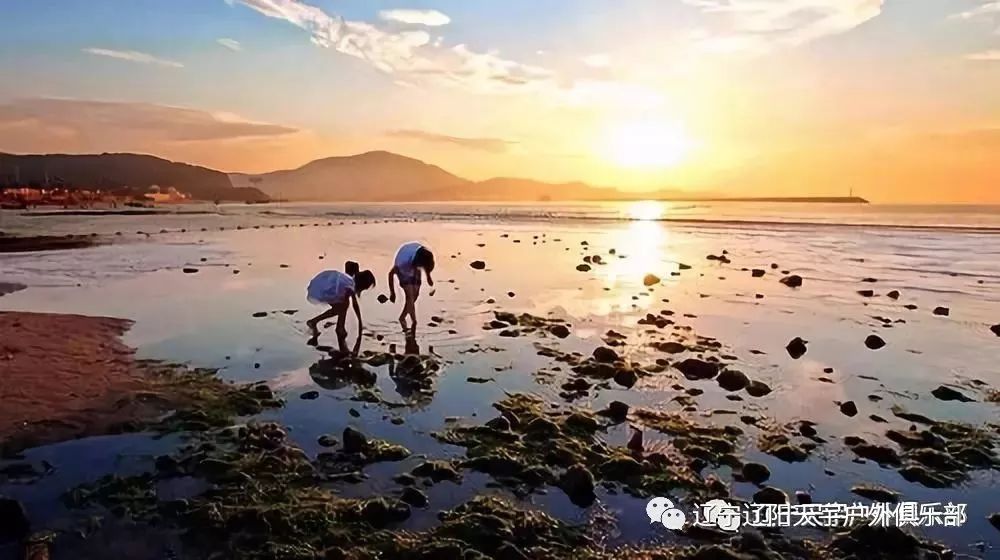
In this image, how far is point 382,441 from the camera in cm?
814

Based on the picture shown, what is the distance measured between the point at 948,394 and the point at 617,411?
5.86 meters

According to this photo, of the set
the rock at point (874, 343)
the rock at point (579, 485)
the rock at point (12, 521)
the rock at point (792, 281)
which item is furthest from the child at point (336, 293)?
the rock at point (792, 281)

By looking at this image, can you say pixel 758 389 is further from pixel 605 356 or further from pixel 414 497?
pixel 414 497

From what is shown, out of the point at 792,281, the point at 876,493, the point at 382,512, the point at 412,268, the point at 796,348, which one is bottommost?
the point at 876,493

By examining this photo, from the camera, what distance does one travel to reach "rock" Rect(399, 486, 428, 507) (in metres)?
6.60

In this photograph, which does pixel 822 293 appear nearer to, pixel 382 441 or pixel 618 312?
pixel 618 312

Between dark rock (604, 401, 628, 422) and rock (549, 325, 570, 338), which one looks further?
rock (549, 325, 570, 338)

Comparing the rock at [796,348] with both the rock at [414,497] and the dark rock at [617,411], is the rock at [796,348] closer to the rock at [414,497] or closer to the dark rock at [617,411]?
the dark rock at [617,411]

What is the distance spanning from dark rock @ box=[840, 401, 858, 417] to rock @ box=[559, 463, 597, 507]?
193 inches

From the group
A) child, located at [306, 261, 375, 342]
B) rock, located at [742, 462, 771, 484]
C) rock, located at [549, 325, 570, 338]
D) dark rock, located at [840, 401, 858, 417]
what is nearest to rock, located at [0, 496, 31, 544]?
rock, located at [742, 462, 771, 484]

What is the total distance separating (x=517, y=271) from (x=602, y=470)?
1930 cm

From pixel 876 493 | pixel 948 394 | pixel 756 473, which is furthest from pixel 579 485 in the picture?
pixel 948 394

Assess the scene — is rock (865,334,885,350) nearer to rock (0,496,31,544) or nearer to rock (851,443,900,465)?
rock (851,443,900,465)

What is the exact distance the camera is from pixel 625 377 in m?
11.0
